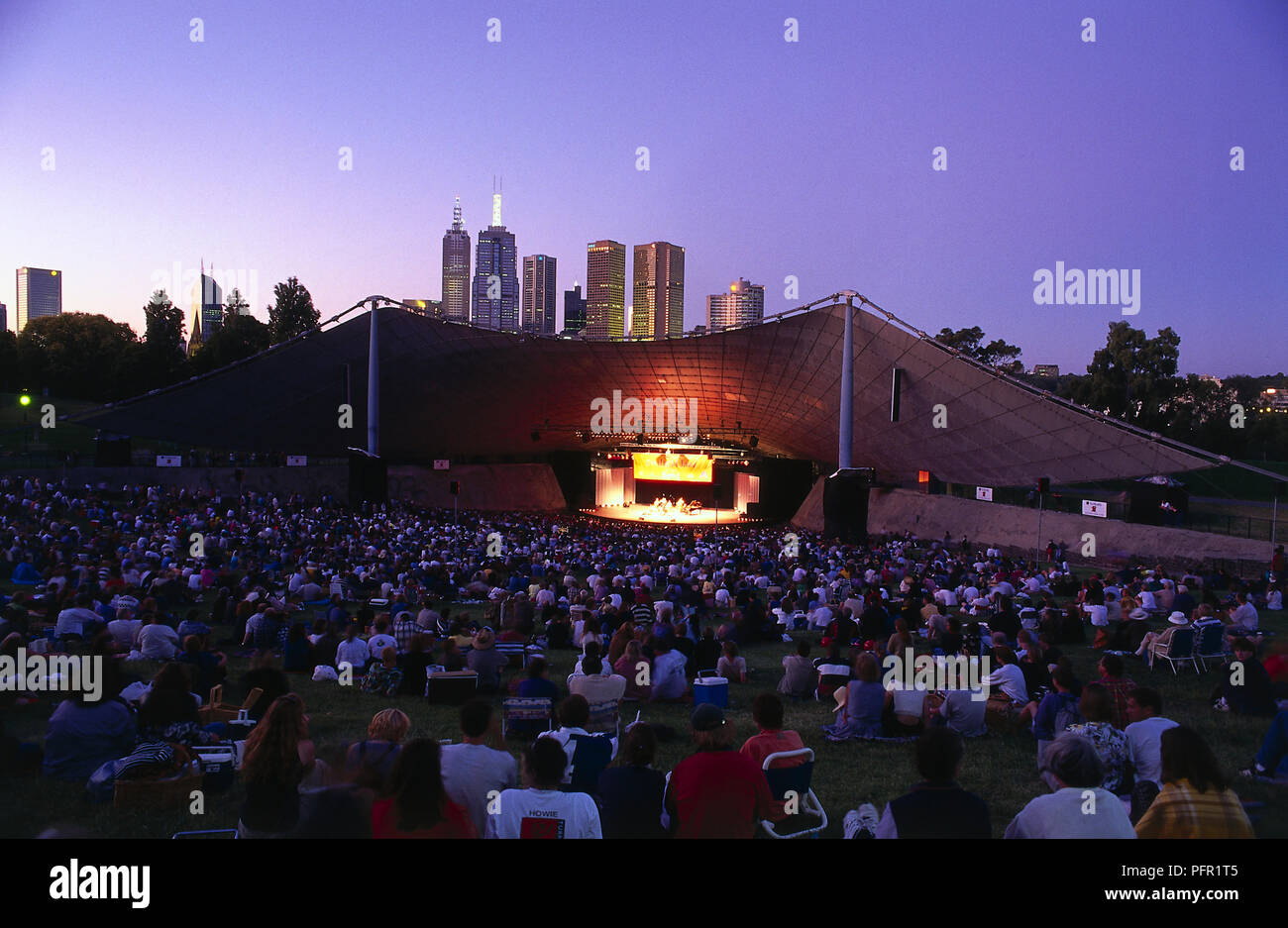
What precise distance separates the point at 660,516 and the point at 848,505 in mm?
20620

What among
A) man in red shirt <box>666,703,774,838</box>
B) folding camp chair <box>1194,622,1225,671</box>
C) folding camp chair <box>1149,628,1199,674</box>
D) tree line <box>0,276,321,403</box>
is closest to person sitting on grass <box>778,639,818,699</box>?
folding camp chair <box>1149,628,1199,674</box>

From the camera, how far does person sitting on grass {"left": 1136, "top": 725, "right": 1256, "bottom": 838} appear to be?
4.00 m

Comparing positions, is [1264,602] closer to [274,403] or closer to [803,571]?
[803,571]

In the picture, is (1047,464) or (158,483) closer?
(1047,464)

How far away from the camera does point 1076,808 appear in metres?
3.76

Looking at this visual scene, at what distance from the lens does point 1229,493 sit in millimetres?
40031

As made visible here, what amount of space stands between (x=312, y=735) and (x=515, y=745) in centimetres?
190

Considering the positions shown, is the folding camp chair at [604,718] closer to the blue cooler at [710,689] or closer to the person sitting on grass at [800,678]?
the blue cooler at [710,689]

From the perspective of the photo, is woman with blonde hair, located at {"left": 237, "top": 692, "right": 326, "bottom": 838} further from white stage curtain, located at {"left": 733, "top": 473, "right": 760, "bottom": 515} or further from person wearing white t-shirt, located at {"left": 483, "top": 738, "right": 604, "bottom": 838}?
white stage curtain, located at {"left": 733, "top": 473, "right": 760, "bottom": 515}

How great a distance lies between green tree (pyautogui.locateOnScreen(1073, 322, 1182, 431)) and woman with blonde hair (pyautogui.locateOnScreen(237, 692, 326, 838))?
181ft

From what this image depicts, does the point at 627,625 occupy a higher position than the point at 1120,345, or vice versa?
the point at 1120,345

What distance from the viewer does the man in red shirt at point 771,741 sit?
5363 mm

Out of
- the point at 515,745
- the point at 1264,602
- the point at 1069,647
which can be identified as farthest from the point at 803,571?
the point at 515,745

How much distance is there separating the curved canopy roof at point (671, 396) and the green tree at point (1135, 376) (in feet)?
65.5
